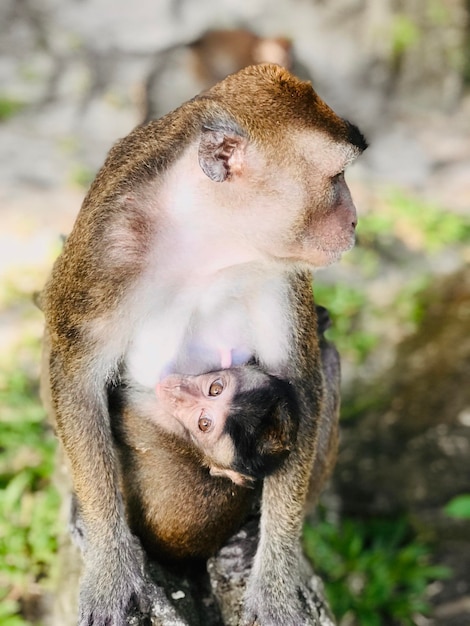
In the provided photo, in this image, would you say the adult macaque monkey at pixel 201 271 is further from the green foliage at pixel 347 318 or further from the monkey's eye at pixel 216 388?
the green foliage at pixel 347 318

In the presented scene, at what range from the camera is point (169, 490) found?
3211 millimetres

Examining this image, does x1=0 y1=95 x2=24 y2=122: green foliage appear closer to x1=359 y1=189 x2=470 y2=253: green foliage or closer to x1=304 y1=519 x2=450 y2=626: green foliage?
x1=359 y1=189 x2=470 y2=253: green foliage

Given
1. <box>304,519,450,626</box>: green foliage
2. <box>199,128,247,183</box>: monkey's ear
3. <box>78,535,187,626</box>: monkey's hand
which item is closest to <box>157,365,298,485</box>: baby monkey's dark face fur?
<box>78,535,187,626</box>: monkey's hand

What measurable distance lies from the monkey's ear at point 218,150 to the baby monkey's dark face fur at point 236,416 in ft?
2.60

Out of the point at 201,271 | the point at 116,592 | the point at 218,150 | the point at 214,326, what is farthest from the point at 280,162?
the point at 116,592

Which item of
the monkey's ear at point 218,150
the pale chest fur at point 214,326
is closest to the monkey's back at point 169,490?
the pale chest fur at point 214,326

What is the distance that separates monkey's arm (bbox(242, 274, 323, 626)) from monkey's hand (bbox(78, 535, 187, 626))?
369mm

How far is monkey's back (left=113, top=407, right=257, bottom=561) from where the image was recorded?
126 inches

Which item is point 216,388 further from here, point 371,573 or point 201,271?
point 371,573

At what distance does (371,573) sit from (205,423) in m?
3.10

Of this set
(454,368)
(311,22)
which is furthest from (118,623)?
(311,22)

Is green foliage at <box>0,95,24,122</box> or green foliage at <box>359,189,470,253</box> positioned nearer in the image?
green foliage at <box>359,189,470,253</box>

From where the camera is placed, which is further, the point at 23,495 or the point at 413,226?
the point at 413,226

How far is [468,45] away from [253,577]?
8720mm
